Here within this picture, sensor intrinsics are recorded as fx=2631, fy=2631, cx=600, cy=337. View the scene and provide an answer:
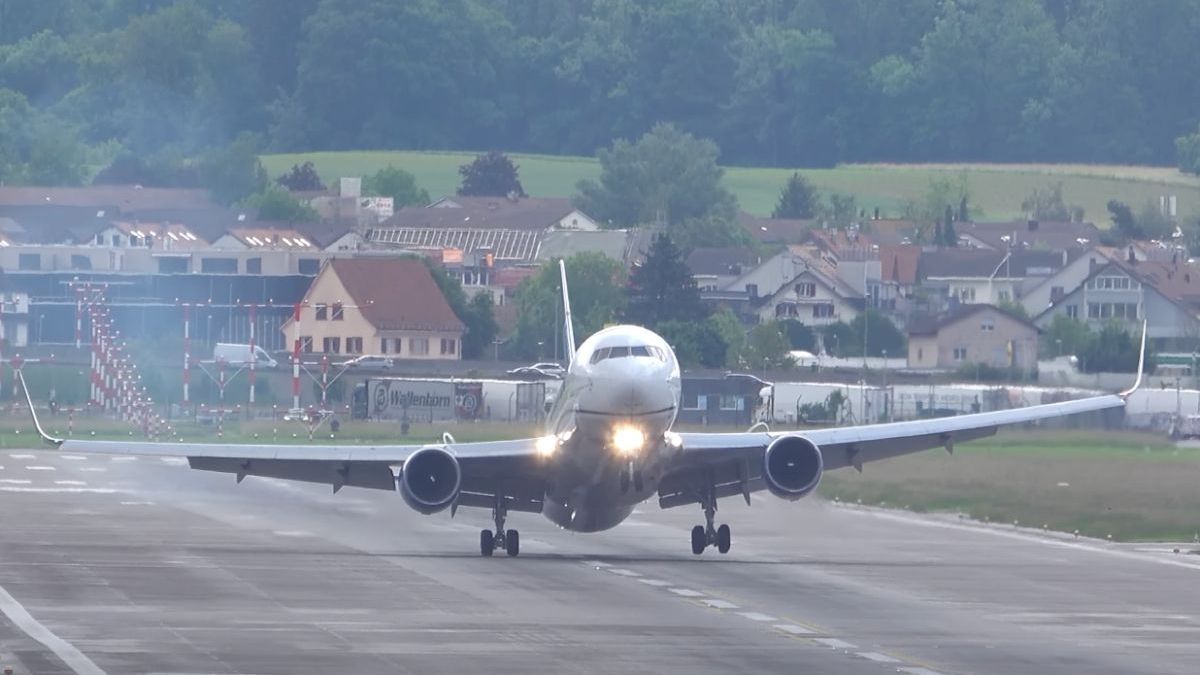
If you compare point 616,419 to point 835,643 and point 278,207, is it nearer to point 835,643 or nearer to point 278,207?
point 835,643

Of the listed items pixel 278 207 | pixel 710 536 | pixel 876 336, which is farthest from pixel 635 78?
pixel 710 536

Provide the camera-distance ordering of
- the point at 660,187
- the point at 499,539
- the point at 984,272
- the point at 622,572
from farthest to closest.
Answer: the point at 660,187 → the point at 984,272 → the point at 499,539 → the point at 622,572

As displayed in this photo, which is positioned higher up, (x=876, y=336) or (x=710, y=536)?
(x=876, y=336)

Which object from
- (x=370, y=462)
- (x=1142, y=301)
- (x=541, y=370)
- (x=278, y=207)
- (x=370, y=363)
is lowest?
(x=370, y=462)

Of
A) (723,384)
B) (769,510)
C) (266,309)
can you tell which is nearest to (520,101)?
(266,309)

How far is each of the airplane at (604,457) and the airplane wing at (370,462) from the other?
3cm

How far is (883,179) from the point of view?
129250 mm

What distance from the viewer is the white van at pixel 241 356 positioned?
75.6 metres

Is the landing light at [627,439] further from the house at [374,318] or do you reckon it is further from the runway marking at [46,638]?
the house at [374,318]

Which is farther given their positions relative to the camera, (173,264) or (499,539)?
(173,264)

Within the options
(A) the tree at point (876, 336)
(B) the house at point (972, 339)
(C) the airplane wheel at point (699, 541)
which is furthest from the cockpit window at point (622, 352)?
(A) the tree at point (876, 336)

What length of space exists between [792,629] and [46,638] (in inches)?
295

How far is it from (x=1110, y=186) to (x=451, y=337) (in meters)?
43.2

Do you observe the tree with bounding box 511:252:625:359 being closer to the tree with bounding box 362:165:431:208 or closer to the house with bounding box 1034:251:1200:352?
the house with bounding box 1034:251:1200:352
